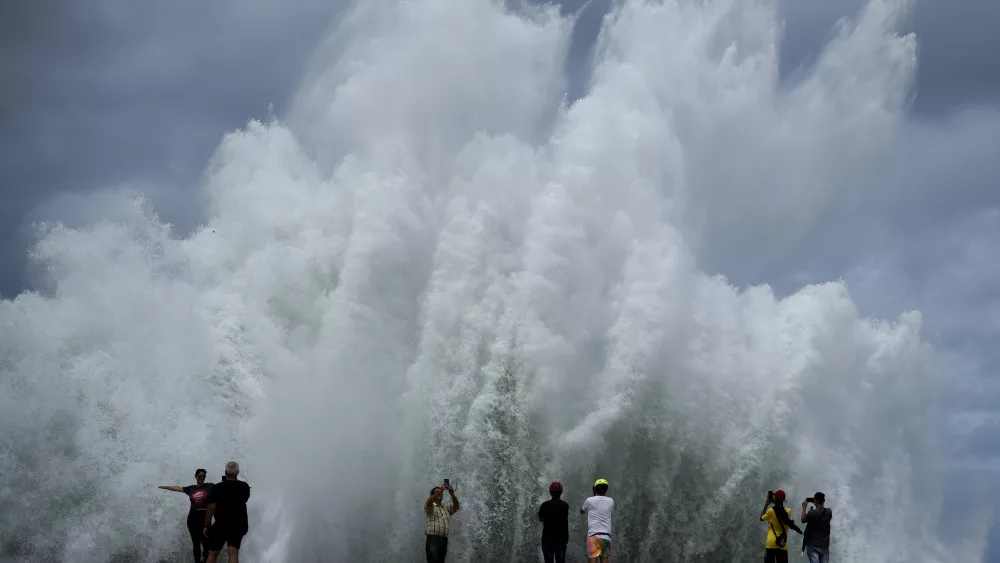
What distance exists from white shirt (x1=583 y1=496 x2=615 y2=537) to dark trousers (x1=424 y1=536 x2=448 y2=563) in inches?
130

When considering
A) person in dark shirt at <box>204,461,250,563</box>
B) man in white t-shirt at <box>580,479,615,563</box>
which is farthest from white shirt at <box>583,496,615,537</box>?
person in dark shirt at <box>204,461,250,563</box>

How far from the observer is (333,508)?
1850 cm

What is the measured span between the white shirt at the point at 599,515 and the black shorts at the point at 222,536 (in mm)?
4921

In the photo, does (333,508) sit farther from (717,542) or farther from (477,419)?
(717,542)

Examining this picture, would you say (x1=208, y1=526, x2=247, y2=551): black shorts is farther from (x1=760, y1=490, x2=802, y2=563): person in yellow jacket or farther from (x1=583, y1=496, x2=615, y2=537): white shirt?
(x1=760, y1=490, x2=802, y2=563): person in yellow jacket

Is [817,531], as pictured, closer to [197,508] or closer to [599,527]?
[599,527]

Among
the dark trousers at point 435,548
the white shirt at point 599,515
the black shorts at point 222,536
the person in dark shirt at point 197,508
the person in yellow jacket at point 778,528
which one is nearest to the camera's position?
the black shorts at point 222,536

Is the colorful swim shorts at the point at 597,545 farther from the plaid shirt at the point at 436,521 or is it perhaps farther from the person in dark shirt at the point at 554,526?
the plaid shirt at the point at 436,521

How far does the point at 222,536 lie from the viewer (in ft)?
38.2

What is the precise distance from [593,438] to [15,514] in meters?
12.4

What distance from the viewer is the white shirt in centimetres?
1169

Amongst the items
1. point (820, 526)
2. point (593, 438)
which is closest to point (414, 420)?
point (593, 438)

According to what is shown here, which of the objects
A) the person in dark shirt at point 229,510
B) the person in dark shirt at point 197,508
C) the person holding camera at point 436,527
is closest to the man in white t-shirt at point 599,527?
the person holding camera at point 436,527

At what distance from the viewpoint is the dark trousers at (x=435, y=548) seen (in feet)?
45.9
